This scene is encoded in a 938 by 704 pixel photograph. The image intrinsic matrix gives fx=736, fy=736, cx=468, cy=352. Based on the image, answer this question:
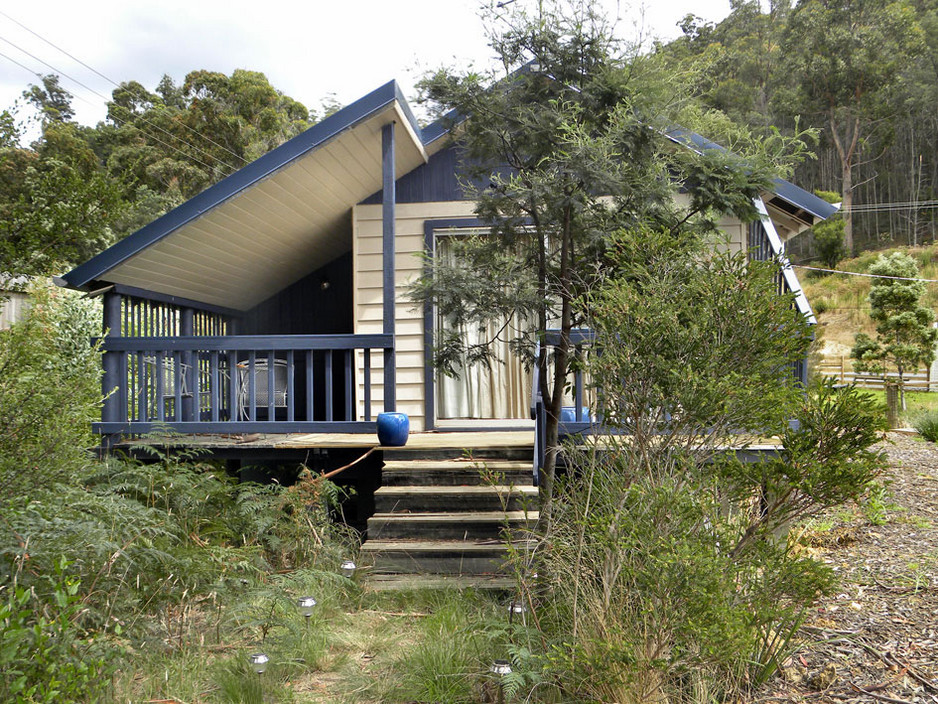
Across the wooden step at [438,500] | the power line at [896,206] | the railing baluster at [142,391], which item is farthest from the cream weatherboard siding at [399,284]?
the power line at [896,206]

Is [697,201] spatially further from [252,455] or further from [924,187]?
[924,187]

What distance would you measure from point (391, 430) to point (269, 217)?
2.44 m

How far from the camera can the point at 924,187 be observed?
115 feet

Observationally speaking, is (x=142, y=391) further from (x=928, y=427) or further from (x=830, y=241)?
(x=830, y=241)

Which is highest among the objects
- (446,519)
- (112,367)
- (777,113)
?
(777,113)

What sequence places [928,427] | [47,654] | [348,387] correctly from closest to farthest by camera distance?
[47,654] < [348,387] < [928,427]

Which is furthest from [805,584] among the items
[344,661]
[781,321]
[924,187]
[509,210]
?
[924,187]

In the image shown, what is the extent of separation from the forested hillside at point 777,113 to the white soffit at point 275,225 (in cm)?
919

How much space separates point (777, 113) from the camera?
112ft

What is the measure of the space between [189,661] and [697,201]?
3.50m

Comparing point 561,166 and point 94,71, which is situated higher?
point 94,71

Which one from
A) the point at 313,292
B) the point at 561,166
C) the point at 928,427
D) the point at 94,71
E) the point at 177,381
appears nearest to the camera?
the point at 561,166

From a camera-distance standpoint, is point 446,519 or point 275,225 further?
point 275,225

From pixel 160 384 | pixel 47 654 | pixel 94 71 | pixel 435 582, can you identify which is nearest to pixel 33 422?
pixel 47 654
